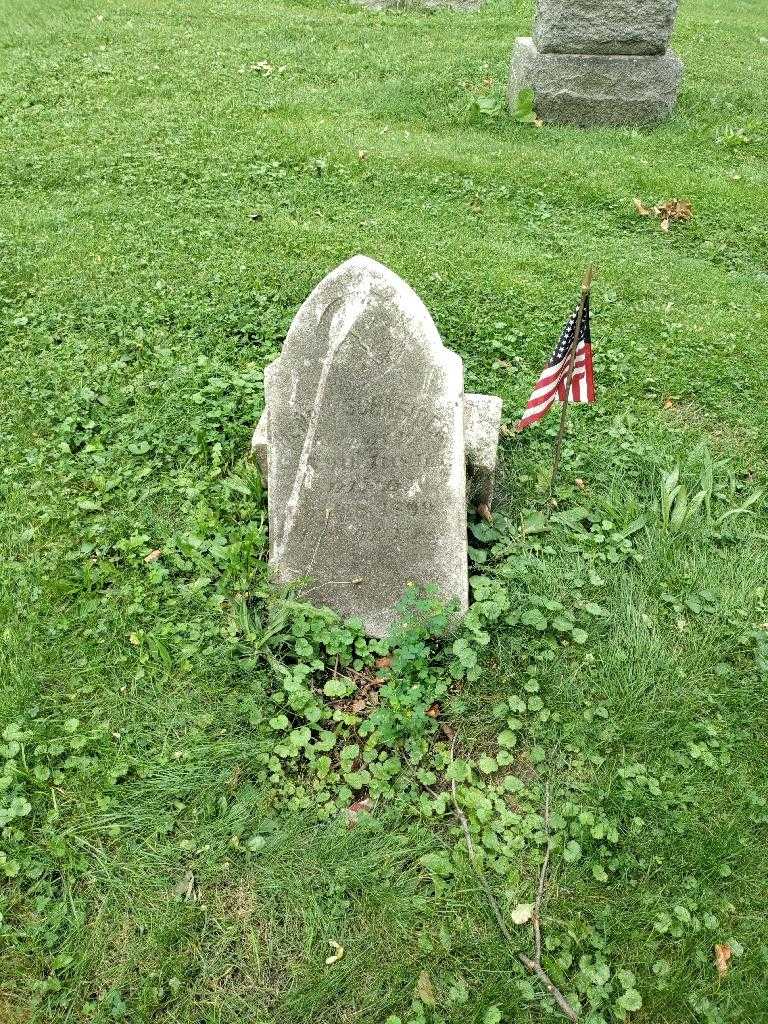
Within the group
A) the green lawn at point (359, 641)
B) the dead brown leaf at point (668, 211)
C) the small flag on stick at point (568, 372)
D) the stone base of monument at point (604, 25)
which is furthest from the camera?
the stone base of monument at point (604, 25)

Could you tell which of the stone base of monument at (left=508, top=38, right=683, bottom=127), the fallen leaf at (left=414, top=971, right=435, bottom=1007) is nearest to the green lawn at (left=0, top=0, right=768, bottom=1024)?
the fallen leaf at (left=414, top=971, right=435, bottom=1007)

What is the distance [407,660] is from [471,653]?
0.27m

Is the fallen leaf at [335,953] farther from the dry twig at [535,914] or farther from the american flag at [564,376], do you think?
the american flag at [564,376]

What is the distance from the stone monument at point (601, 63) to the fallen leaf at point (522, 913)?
760cm

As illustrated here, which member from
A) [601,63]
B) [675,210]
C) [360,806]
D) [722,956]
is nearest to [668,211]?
[675,210]

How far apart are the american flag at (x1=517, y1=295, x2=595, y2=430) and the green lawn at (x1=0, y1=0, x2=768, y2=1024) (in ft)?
2.14

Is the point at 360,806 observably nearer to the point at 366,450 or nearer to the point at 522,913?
the point at 522,913

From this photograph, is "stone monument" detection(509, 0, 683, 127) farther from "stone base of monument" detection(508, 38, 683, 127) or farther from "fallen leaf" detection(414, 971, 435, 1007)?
"fallen leaf" detection(414, 971, 435, 1007)

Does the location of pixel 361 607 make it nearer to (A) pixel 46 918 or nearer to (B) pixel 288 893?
(B) pixel 288 893

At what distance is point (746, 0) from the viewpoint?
1362 centimetres

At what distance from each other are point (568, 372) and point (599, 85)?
5767 millimetres

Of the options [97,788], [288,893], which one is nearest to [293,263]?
[97,788]

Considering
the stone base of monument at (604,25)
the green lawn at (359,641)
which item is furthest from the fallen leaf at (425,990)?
the stone base of monument at (604,25)

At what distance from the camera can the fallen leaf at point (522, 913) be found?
9.09 feet
